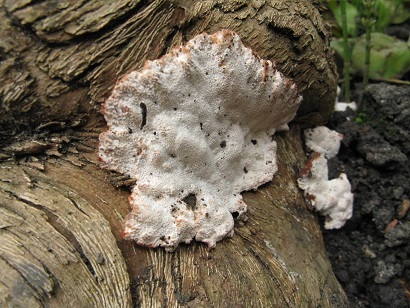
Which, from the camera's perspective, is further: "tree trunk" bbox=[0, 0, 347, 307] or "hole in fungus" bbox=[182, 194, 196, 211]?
"hole in fungus" bbox=[182, 194, 196, 211]

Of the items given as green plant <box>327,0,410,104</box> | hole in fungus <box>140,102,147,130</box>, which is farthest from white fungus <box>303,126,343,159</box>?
hole in fungus <box>140,102,147,130</box>

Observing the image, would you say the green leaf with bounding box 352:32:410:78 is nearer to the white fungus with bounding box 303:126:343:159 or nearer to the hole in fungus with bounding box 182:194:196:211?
the white fungus with bounding box 303:126:343:159

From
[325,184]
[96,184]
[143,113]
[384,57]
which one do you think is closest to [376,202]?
[325,184]

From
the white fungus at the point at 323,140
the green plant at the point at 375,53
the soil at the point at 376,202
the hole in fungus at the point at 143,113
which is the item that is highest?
the hole in fungus at the point at 143,113

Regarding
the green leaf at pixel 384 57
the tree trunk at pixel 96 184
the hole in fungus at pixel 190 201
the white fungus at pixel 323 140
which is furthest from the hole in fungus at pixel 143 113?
the green leaf at pixel 384 57

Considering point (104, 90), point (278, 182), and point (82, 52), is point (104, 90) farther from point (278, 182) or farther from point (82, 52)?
point (278, 182)

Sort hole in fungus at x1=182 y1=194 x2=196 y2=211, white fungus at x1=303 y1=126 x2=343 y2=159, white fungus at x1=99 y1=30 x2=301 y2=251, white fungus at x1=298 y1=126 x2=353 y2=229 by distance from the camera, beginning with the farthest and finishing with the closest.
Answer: white fungus at x1=303 y1=126 x2=343 y2=159, white fungus at x1=298 y1=126 x2=353 y2=229, hole in fungus at x1=182 y1=194 x2=196 y2=211, white fungus at x1=99 y1=30 x2=301 y2=251

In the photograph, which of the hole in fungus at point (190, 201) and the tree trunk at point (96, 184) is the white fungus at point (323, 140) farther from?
the hole in fungus at point (190, 201)

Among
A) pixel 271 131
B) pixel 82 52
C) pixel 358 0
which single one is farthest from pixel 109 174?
pixel 358 0
